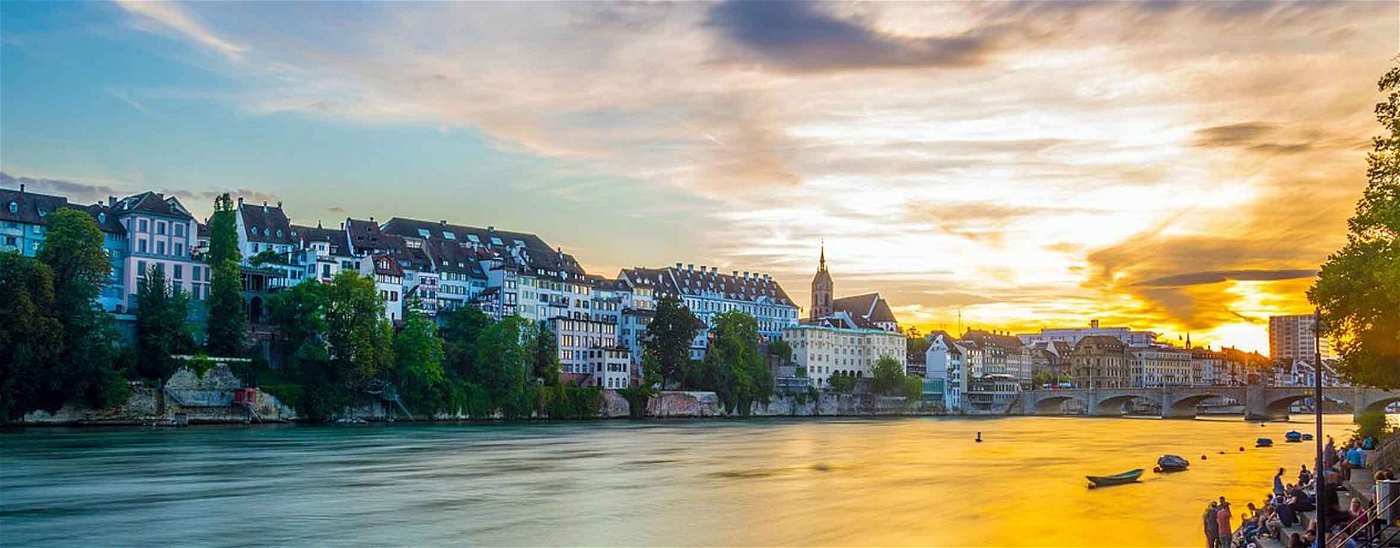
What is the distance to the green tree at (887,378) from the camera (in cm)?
15475

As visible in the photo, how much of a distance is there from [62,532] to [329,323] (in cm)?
5639

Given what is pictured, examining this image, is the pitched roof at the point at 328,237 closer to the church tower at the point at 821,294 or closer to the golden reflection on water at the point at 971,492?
the golden reflection on water at the point at 971,492

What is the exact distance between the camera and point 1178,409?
141125 millimetres

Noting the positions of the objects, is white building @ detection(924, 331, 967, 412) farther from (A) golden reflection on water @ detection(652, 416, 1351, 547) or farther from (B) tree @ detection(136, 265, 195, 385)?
(B) tree @ detection(136, 265, 195, 385)

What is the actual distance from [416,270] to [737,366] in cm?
3428

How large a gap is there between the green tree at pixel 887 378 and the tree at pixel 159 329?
300ft

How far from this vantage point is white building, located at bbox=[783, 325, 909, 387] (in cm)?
16212

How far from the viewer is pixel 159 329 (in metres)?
81.2

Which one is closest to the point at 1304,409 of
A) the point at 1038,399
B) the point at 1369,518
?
the point at 1038,399

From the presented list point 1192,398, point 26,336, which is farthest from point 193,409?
point 1192,398

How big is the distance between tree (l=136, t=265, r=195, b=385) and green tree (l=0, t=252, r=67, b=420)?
23.7 feet

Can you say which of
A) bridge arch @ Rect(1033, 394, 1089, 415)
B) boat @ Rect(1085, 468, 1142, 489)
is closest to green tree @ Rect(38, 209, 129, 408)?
boat @ Rect(1085, 468, 1142, 489)

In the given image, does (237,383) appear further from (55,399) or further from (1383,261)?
(1383,261)

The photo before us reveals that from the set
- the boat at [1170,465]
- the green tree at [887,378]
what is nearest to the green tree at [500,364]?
the boat at [1170,465]
